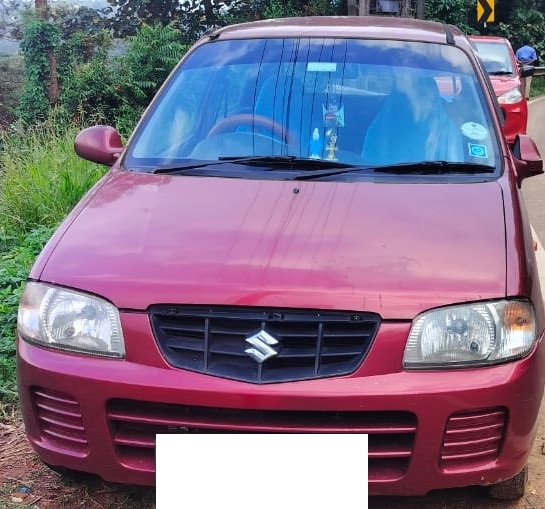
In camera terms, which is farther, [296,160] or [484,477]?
[296,160]

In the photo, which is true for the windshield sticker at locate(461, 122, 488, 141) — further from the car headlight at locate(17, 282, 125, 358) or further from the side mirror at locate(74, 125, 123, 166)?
the car headlight at locate(17, 282, 125, 358)

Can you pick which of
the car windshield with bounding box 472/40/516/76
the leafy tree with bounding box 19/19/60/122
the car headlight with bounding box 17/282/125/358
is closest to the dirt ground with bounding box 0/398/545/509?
the car headlight with bounding box 17/282/125/358

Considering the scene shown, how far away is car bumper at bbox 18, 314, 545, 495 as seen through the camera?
2.22 meters

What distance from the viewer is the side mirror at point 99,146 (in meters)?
3.67

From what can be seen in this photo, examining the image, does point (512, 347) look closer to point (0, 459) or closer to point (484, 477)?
point (484, 477)

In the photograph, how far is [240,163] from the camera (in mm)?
3168

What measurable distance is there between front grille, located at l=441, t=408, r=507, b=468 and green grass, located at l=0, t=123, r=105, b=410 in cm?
303

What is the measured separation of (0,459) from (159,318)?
1.30 meters

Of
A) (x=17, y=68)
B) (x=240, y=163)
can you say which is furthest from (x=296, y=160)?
(x=17, y=68)

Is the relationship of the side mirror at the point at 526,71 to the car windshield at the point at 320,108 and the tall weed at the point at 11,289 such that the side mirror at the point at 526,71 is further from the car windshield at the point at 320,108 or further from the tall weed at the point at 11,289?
the car windshield at the point at 320,108

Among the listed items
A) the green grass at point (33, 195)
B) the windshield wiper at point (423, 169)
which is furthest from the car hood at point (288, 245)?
the green grass at point (33, 195)

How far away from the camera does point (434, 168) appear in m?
3.06

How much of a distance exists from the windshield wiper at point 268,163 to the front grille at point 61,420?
109 cm

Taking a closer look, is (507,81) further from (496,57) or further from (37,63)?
(37,63)
